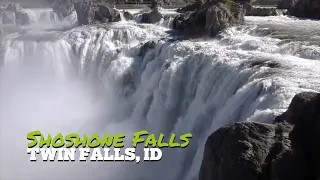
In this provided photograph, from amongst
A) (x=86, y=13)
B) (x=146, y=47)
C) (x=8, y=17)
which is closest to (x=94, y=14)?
(x=86, y=13)

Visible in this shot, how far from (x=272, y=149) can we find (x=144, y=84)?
42.3 feet

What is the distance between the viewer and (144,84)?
19.4m

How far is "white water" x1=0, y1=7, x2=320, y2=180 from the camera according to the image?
1229 cm

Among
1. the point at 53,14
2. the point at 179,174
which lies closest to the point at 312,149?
the point at 179,174

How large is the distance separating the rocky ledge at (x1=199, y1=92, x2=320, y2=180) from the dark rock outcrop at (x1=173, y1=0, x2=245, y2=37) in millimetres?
13307

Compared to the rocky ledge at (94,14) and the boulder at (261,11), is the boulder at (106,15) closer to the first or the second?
the rocky ledge at (94,14)

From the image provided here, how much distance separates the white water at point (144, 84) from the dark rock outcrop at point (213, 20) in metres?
0.89

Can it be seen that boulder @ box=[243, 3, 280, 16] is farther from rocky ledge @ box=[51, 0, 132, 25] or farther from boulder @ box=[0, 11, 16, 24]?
boulder @ box=[0, 11, 16, 24]

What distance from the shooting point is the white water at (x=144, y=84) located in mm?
12289

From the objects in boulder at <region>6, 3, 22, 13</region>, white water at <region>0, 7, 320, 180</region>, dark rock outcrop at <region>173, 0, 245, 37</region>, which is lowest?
white water at <region>0, 7, 320, 180</region>

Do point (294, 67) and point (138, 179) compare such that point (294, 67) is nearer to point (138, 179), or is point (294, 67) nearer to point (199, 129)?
point (199, 129)

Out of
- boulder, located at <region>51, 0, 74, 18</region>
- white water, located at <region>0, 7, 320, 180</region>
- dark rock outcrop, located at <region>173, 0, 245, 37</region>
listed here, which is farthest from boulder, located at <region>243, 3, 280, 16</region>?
boulder, located at <region>51, 0, 74, 18</region>

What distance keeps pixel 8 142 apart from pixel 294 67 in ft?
43.0

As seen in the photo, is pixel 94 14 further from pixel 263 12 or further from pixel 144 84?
pixel 263 12
